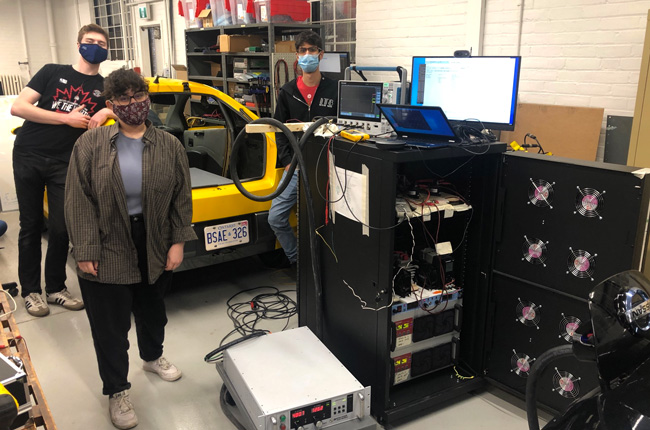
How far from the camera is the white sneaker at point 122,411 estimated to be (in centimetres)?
251

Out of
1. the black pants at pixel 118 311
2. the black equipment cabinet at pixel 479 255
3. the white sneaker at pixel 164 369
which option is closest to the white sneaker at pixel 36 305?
the white sneaker at pixel 164 369

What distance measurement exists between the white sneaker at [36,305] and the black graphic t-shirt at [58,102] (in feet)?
3.29

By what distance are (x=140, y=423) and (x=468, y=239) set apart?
1.86 m

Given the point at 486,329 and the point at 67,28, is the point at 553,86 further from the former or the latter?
the point at 67,28

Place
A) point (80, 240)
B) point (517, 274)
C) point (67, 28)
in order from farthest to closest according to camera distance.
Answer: point (67, 28) < point (517, 274) < point (80, 240)

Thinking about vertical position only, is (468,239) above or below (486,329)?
above

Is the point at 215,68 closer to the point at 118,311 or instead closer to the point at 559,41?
the point at 559,41

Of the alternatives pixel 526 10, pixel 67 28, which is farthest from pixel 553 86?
Result: pixel 67 28

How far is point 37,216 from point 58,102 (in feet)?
2.67

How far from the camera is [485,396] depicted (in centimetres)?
281

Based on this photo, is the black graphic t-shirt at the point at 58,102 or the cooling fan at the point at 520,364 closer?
the cooling fan at the point at 520,364

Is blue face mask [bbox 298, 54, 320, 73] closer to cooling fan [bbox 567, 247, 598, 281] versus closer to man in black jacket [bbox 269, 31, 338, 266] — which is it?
man in black jacket [bbox 269, 31, 338, 266]

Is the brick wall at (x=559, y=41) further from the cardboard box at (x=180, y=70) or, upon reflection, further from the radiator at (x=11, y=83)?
the radiator at (x=11, y=83)

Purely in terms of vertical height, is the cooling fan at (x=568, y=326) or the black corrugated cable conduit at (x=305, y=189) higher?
the black corrugated cable conduit at (x=305, y=189)
